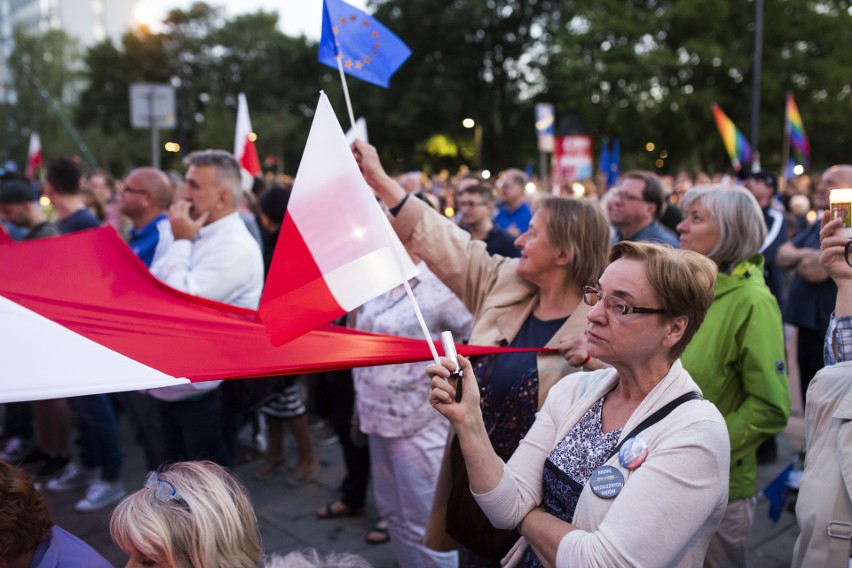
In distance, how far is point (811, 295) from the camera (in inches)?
193

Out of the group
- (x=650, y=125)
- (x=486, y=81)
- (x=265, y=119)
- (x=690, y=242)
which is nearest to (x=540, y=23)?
(x=486, y=81)

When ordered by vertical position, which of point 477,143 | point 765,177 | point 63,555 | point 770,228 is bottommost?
point 63,555

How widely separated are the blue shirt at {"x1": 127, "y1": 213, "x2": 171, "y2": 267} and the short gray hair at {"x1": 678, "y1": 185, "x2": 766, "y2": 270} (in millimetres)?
3247

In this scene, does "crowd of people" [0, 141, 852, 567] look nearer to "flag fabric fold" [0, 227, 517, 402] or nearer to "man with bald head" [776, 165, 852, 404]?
"man with bald head" [776, 165, 852, 404]

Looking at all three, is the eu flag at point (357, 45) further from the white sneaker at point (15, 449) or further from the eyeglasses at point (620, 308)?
the white sneaker at point (15, 449)

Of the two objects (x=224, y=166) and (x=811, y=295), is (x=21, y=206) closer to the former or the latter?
(x=224, y=166)

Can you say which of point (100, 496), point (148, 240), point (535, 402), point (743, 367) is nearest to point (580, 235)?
point (535, 402)

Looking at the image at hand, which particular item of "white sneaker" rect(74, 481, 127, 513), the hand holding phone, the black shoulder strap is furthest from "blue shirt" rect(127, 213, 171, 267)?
the black shoulder strap

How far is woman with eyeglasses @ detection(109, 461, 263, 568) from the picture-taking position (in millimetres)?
1947

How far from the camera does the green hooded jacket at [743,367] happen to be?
279cm

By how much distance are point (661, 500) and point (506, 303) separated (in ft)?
4.49

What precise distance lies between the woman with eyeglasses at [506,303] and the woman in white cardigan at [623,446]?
1.67ft

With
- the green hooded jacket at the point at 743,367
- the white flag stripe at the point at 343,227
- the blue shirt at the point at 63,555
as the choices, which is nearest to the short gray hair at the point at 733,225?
the green hooded jacket at the point at 743,367

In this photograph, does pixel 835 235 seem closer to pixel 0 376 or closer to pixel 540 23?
pixel 0 376
